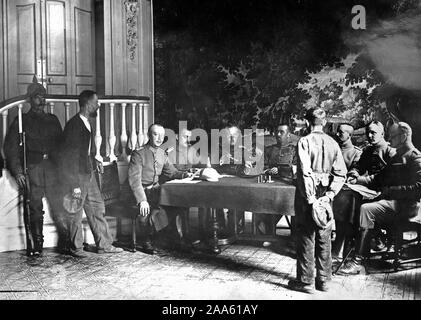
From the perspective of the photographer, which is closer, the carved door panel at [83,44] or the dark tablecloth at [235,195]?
the dark tablecloth at [235,195]

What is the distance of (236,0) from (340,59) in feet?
5.10

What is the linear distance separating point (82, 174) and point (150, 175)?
Answer: 773 millimetres

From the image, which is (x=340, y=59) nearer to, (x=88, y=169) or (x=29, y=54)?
(x=88, y=169)

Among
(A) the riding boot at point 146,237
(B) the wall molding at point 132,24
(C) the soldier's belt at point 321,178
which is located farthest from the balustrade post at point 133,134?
(C) the soldier's belt at point 321,178

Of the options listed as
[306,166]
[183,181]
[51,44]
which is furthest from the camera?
[51,44]

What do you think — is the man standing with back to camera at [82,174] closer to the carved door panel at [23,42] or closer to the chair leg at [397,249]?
the carved door panel at [23,42]

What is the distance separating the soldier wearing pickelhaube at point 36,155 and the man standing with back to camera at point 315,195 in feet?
9.42

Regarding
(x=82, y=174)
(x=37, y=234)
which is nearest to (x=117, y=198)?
(x=82, y=174)

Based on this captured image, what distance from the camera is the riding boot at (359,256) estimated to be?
477cm

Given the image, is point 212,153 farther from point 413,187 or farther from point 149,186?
point 413,187

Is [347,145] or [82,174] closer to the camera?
[347,145]

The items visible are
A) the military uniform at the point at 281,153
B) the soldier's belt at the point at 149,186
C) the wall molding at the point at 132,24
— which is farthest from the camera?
the wall molding at the point at 132,24

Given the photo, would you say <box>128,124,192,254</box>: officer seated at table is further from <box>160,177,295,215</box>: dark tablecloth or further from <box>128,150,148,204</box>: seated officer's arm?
<box>160,177,295,215</box>: dark tablecloth

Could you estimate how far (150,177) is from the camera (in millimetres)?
5945
